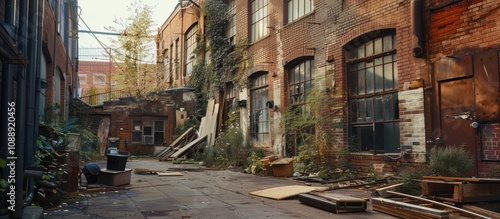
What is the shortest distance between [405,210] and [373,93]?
4.61 meters

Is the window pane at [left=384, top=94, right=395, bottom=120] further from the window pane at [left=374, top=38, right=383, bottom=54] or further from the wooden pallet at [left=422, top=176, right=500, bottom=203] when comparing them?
the wooden pallet at [left=422, top=176, right=500, bottom=203]

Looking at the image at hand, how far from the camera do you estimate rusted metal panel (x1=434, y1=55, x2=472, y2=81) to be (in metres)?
7.29

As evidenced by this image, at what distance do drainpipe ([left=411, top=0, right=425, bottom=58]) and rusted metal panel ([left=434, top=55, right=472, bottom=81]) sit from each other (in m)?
0.44

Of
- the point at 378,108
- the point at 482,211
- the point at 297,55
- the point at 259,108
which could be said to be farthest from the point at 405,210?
the point at 259,108

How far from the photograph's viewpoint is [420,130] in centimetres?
814

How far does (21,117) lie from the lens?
4.51 m

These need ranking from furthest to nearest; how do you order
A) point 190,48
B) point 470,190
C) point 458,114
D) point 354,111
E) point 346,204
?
1. point 190,48
2. point 354,111
3. point 458,114
4. point 346,204
5. point 470,190

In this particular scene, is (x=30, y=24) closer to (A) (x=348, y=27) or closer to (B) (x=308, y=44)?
(A) (x=348, y=27)

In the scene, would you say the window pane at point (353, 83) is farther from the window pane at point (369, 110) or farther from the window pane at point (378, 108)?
the window pane at point (378, 108)

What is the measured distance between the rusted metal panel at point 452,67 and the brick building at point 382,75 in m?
0.02

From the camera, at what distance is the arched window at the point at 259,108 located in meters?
14.3

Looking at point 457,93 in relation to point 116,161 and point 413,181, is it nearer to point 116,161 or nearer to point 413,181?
point 413,181

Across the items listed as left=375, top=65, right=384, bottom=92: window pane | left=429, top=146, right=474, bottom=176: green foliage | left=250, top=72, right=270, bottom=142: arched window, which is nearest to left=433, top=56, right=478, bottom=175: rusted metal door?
left=429, top=146, right=474, bottom=176: green foliage

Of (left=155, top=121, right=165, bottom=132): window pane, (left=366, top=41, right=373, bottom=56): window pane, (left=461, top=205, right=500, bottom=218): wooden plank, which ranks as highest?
(left=366, top=41, right=373, bottom=56): window pane
